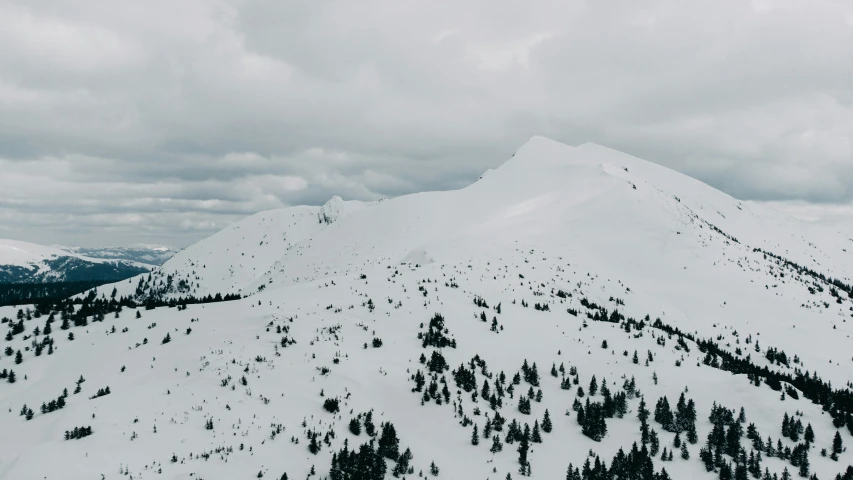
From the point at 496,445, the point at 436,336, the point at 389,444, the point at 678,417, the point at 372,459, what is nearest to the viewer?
the point at 372,459

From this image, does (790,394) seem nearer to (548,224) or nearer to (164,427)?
(164,427)

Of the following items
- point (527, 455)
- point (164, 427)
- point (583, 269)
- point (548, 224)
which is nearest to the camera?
point (164, 427)

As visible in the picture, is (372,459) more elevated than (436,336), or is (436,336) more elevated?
(436,336)

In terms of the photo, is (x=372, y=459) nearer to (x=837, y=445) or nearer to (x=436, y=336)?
(x=436, y=336)

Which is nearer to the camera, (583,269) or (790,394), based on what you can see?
(790,394)

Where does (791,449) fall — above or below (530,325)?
below

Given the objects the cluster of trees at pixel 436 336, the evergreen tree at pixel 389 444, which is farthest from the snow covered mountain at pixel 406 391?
the cluster of trees at pixel 436 336

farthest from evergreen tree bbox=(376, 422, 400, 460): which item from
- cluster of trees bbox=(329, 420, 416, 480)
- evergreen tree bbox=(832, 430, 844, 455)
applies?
evergreen tree bbox=(832, 430, 844, 455)

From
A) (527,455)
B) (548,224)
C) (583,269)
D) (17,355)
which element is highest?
(548,224)

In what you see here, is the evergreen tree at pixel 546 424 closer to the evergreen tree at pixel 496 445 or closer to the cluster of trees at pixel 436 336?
the evergreen tree at pixel 496 445

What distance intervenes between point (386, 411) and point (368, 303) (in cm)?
2345

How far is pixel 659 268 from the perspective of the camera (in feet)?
369

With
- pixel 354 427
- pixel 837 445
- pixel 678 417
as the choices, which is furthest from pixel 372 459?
pixel 837 445

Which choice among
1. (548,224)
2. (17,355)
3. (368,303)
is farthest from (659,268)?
(17,355)
